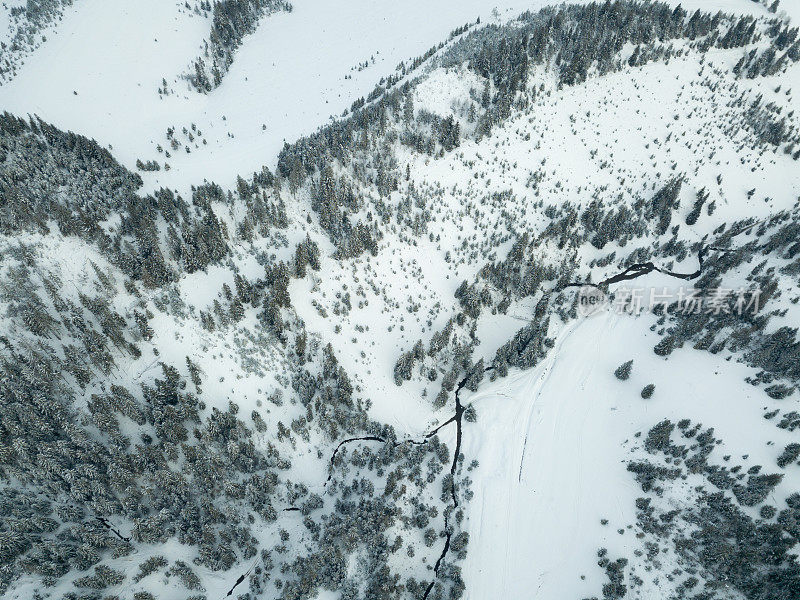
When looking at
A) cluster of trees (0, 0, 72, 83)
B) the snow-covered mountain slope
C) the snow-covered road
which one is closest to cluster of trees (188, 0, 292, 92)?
the snow-covered mountain slope

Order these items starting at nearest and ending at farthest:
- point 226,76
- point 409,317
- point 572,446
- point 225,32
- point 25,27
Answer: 1. point 572,446
2. point 409,317
3. point 25,27
4. point 226,76
5. point 225,32

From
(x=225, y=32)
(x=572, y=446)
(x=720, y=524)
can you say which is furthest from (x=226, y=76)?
(x=720, y=524)

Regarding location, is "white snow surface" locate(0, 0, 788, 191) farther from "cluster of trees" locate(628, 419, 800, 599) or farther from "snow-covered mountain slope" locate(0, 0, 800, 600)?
"cluster of trees" locate(628, 419, 800, 599)

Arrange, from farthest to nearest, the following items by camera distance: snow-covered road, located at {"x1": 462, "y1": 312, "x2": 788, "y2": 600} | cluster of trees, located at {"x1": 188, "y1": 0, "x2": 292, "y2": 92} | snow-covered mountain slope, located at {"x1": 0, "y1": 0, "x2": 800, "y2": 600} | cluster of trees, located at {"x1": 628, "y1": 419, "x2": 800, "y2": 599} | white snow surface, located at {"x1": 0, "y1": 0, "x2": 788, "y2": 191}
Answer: cluster of trees, located at {"x1": 188, "y1": 0, "x2": 292, "y2": 92}, white snow surface, located at {"x1": 0, "y1": 0, "x2": 788, "y2": 191}, snow-covered road, located at {"x1": 462, "y1": 312, "x2": 788, "y2": 600}, snow-covered mountain slope, located at {"x1": 0, "y1": 0, "x2": 800, "y2": 600}, cluster of trees, located at {"x1": 628, "y1": 419, "x2": 800, "y2": 599}

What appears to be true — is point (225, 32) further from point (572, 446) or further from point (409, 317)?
point (572, 446)

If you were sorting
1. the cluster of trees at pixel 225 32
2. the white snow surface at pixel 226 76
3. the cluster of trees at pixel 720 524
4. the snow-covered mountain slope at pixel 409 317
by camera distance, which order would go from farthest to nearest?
the cluster of trees at pixel 225 32 < the white snow surface at pixel 226 76 < the snow-covered mountain slope at pixel 409 317 < the cluster of trees at pixel 720 524

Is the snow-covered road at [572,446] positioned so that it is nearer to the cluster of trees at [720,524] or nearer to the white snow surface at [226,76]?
the cluster of trees at [720,524]

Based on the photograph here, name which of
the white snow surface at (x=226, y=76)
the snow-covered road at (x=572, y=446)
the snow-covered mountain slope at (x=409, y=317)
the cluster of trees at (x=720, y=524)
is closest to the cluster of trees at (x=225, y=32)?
the white snow surface at (x=226, y=76)

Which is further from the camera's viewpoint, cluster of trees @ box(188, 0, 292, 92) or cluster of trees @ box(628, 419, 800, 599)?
cluster of trees @ box(188, 0, 292, 92)

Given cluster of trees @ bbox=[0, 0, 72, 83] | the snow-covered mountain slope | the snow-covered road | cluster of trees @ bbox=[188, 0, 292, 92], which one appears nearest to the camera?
the snow-covered mountain slope
